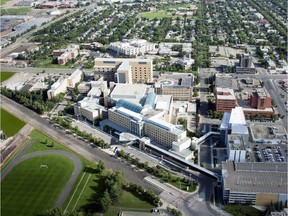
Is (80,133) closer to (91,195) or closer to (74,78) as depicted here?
(91,195)

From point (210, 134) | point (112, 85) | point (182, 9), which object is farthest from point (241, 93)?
point (182, 9)

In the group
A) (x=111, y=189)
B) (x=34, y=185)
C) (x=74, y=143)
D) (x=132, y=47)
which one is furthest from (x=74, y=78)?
(x=111, y=189)

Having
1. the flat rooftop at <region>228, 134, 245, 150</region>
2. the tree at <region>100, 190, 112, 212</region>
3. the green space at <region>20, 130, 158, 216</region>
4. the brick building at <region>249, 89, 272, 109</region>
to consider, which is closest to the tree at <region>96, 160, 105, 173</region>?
the green space at <region>20, 130, 158, 216</region>

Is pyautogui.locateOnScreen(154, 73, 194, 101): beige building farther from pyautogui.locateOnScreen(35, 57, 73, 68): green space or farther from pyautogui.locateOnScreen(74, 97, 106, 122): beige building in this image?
pyautogui.locateOnScreen(35, 57, 73, 68): green space

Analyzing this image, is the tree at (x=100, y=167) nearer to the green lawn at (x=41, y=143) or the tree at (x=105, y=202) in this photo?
the tree at (x=105, y=202)

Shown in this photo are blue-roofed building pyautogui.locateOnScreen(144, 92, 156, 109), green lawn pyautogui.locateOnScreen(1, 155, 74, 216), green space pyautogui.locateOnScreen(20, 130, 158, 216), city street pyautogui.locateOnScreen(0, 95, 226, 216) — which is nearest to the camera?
city street pyautogui.locateOnScreen(0, 95, 226, 216)

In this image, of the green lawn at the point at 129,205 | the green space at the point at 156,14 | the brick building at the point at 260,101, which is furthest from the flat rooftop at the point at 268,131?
the green space at the point at 156,14
